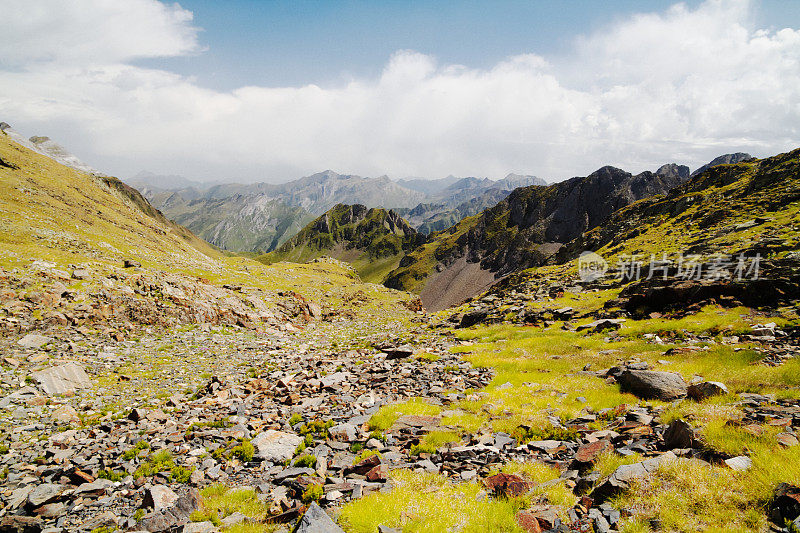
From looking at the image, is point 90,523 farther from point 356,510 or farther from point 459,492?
point 459,492

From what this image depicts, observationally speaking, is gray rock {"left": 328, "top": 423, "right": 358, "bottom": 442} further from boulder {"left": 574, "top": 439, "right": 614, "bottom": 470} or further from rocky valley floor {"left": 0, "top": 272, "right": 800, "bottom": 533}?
boulder {"left": 574, "top": 439, "right": 614, "bottom": 470}

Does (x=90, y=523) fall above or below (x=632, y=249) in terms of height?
below

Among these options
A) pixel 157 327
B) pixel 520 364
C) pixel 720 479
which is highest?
pixel 720 479

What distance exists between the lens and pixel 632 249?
94.1 meters

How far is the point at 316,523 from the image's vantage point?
25.7 feet

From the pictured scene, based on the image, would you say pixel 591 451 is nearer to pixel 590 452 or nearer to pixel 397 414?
pixel 590 452

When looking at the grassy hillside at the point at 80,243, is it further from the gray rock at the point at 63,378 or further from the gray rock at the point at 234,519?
the gray rock at the point at 234,519

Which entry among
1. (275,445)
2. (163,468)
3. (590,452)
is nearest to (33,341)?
(163,468)

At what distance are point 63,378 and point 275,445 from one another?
633 inches

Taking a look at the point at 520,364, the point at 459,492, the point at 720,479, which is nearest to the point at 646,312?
the point at 520,364

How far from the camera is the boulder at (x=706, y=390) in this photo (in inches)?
499

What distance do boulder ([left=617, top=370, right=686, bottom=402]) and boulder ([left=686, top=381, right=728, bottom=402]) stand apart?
112 centimetres

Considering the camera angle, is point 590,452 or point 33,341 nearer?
point 590,452

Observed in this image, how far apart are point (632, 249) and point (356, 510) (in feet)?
363
